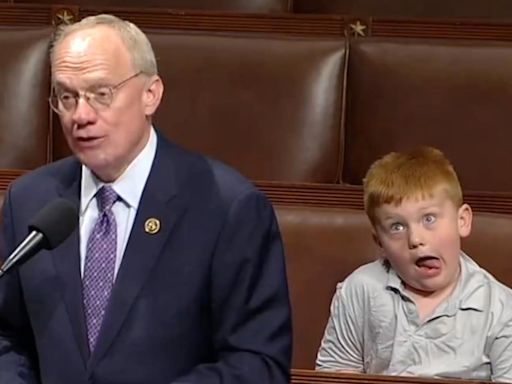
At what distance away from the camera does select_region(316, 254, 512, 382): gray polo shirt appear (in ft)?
2.38

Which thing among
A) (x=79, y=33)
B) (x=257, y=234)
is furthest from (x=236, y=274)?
(x=79, y=33)

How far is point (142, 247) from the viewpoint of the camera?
620mm

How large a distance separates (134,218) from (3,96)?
0.33 meters

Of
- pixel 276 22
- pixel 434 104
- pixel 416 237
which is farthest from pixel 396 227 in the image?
pixel 276 22

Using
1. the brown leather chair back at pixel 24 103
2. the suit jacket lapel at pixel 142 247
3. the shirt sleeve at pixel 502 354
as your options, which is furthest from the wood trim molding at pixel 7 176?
the shirt sleeve at pixel 502 354

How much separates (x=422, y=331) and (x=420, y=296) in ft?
0.08

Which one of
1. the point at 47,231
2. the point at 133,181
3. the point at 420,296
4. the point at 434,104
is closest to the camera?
the point at 47,231

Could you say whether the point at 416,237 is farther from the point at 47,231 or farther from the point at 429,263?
the point at 47,231

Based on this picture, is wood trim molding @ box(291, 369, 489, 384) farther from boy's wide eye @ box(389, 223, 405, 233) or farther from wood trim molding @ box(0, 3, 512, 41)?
wood trim molding @ box(0, 3, 512, 41)

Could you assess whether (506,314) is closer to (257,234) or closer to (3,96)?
(257,234)

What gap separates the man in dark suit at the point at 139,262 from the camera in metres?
0.60

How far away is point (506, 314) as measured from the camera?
0.73 meters

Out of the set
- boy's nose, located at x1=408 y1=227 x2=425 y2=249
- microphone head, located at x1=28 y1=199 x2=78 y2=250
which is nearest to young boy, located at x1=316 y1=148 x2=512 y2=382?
boy's nose, located at x1=408 y1=227 x2=425 y2=249

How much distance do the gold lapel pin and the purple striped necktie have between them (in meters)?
0.02
